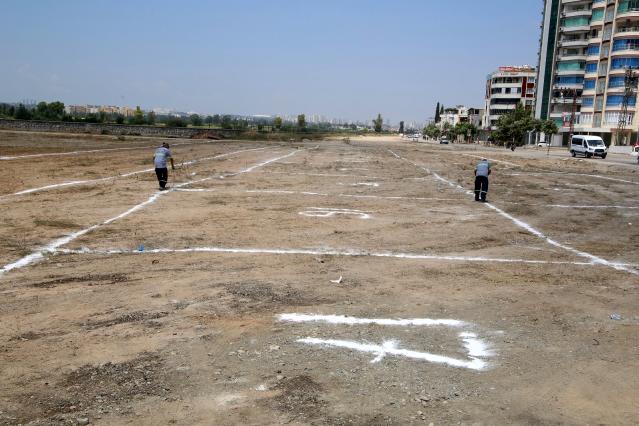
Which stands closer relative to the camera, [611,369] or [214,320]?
[611,369]

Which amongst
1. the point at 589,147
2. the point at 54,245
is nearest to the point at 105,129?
the point at 589,147

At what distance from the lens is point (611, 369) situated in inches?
194

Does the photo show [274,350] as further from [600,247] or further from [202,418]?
[600,247]

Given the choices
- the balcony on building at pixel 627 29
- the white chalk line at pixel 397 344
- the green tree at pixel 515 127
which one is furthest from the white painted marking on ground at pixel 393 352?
the balcony on building at pixel 627 29

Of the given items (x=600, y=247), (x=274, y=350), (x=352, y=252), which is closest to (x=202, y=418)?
(x=274, y=350)

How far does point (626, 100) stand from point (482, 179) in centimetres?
6866

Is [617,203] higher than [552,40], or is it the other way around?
[552,40]

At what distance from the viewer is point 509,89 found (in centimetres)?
13138

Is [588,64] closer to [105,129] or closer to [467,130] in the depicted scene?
[467,130]

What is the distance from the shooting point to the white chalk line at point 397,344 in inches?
198

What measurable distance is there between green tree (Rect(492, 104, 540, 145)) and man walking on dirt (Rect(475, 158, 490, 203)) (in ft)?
236

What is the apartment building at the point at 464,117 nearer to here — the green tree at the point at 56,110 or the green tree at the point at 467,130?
the green tree at the point at 467,130

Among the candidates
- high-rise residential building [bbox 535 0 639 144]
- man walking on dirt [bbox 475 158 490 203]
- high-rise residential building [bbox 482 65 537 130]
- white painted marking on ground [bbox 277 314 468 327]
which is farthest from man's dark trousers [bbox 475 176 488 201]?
high-rise residential building [bbox 482 65 537 130]

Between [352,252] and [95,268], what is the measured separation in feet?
13.6
